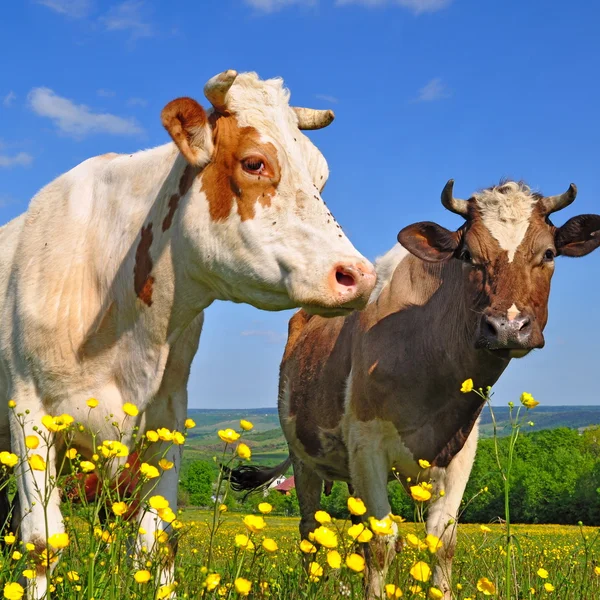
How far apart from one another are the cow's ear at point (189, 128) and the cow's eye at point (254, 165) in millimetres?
270

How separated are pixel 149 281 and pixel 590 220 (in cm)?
434

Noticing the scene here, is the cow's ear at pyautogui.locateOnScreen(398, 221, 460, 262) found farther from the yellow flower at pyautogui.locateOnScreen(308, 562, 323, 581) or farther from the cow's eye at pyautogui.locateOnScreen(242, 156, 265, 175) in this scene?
the yellow flower at pyautogui.locateOnScreen(308, 562, 323, 581)

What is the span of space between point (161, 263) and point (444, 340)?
9.79 ft

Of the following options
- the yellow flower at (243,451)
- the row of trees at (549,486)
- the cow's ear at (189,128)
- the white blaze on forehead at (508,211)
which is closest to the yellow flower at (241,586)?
the yellow flower at (243,451)

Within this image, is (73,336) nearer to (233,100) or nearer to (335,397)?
(233,100)

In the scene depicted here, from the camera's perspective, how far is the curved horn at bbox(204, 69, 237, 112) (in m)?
4.22

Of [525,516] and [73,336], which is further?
[525,516]

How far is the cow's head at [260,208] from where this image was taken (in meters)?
3.81

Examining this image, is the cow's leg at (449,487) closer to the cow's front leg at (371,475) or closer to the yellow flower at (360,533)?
the cow's front leg at (371,475)

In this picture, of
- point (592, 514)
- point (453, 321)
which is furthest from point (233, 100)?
point (592, 514)

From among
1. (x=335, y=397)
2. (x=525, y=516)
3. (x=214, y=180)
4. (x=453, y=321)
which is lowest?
(x=525, y=516)

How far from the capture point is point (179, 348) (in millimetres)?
4840

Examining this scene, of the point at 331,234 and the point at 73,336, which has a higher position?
the point at 331,234

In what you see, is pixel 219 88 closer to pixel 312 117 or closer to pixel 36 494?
pixel 312 117
